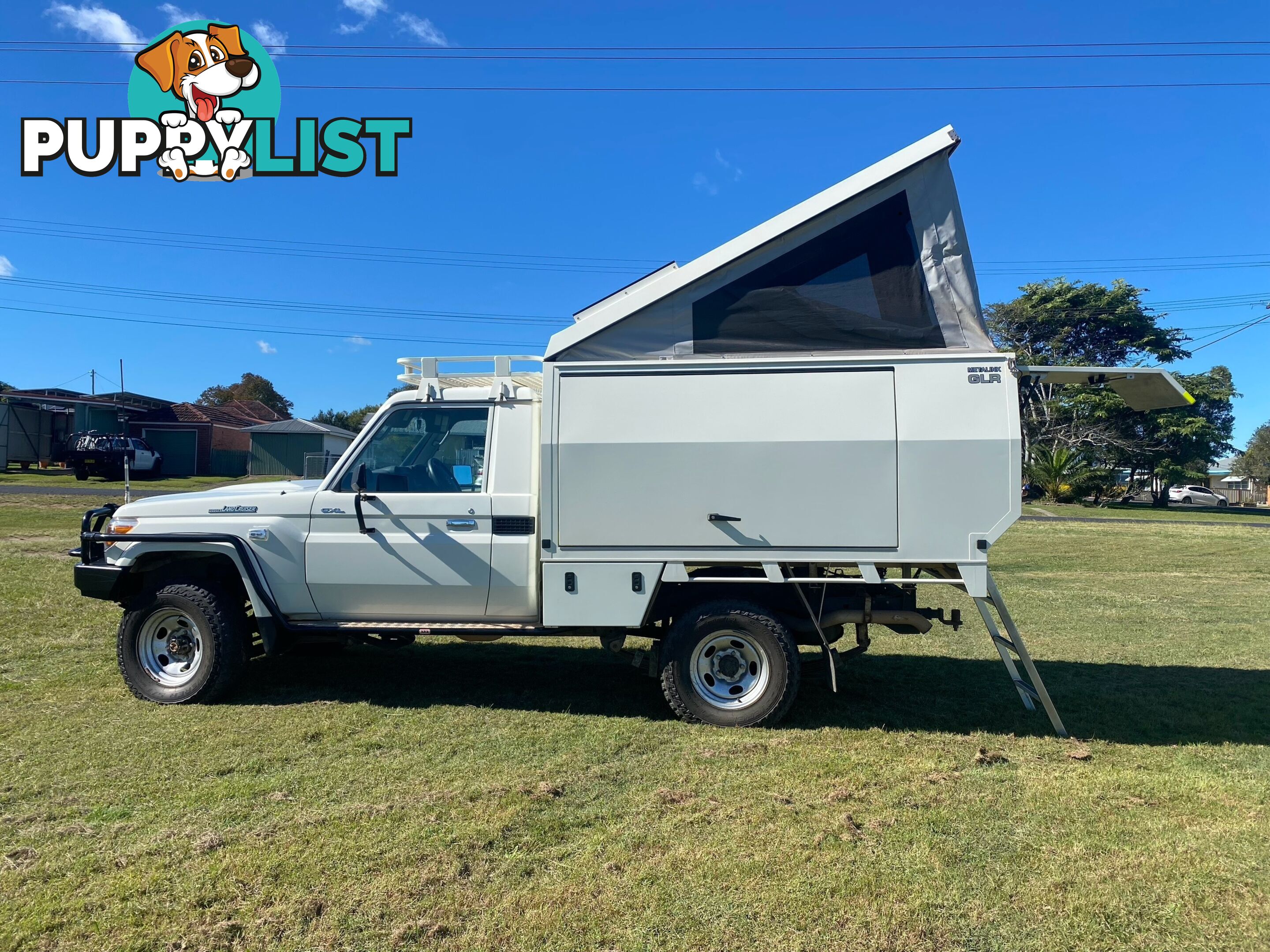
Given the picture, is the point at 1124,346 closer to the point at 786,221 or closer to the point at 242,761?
the point at 786,221

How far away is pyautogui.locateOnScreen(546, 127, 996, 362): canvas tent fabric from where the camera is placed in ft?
17.7

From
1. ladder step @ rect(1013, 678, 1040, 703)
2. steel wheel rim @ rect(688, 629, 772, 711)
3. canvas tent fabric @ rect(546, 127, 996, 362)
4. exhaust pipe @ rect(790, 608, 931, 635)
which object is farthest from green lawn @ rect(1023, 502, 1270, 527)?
steel wheel rim @ rect(688, 629, 772, 711)

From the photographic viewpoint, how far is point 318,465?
667 centimetres

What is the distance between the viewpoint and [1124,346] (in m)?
41.5

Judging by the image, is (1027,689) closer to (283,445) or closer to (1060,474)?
(1060,474)

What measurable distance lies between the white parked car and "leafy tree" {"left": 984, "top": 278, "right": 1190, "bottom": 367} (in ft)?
37.5

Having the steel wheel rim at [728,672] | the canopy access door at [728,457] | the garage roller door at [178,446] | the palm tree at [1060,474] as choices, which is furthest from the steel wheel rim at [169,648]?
the garage roller door at [178,446]

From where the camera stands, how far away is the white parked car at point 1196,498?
161ft

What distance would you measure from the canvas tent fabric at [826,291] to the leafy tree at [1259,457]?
83889 millimetres

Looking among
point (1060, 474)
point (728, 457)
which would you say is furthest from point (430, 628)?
point (1060, 474)

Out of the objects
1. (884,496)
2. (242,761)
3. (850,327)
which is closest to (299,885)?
(242,761)

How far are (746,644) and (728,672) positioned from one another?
0.84 feet

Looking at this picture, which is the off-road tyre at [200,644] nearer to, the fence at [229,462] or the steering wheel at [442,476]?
the steering wheel at [442,476]

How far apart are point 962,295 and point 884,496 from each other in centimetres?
141
